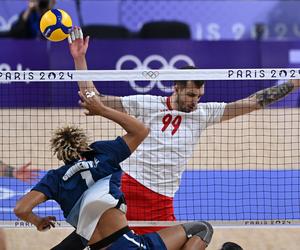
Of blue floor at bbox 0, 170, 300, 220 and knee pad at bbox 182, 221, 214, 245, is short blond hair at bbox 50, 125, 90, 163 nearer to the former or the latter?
knee pad at bbox 182, 221, 214, 245

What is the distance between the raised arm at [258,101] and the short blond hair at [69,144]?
2049 mm

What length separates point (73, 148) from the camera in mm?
6734

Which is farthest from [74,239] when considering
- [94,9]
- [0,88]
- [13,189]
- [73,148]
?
[94,9]

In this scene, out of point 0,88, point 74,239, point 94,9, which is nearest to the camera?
point 74,239

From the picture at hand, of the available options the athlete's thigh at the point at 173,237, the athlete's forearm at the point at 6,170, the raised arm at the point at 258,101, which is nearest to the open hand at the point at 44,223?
the athlete's thigh at the point at 173,237

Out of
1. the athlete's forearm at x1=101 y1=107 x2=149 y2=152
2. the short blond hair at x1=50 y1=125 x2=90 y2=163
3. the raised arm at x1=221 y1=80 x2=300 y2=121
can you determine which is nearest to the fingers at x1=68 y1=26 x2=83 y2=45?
the athlete's forearm at x1=101 y1=107 x2=149 y2=152

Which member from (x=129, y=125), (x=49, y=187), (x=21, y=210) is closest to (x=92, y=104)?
(x=129, y=125)

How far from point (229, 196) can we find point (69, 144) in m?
4.13

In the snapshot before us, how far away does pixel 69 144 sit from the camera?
22.1 ft

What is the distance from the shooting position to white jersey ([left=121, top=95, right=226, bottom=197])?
8086mm

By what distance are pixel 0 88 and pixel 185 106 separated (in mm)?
6891

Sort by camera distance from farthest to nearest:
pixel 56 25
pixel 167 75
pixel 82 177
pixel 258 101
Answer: pixel 258 101 → pixel 167 75 → pixel 56 25 → pixel 82 177

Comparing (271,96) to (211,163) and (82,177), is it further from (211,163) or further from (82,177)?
(211,163)

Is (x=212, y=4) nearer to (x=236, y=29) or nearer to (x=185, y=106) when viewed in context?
(x=236, y=29)
